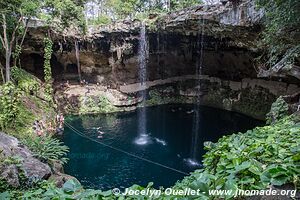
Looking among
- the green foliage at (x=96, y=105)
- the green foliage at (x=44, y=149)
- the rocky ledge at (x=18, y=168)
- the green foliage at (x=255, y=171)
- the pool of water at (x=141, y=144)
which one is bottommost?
the pool of water at (x=141, y=144)

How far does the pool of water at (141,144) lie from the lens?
10.0 meters

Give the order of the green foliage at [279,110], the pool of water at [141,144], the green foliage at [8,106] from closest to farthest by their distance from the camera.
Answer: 1. the green foliage at [279,110]
2. the pool of water at [141,144]
3. the green foliage at [8,106]

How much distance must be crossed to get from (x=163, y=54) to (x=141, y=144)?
9.31 metres

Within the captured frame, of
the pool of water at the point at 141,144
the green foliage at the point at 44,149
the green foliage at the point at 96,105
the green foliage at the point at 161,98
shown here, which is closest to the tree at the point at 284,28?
the pool of water at the point at 141,144

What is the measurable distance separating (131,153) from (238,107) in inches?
367

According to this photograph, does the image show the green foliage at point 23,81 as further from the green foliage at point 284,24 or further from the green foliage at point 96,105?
the green foliage at point 284,24

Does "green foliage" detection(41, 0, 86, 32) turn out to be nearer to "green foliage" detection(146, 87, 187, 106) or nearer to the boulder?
"green foliage" detection(146, 87, 187, 106)

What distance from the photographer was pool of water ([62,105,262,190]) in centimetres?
1001

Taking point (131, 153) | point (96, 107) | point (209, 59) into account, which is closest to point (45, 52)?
point (96, 107)

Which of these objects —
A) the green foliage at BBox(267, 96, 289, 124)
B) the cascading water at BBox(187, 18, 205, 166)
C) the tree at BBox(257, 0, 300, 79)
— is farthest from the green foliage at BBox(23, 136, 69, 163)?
the tree at BBox(257, 0, 300, 79)

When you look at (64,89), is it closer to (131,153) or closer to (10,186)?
(131,153)

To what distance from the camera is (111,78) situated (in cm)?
2105

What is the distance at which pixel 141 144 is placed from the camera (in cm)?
1330

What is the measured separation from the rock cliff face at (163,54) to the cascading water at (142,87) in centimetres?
34
